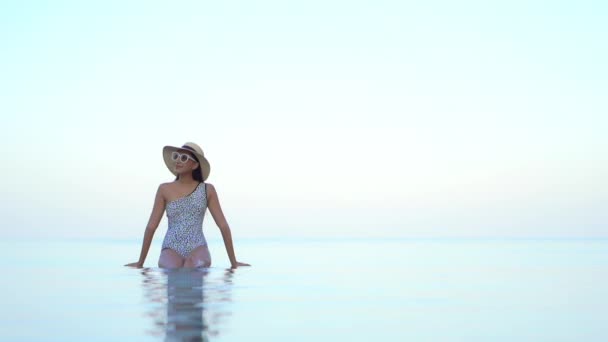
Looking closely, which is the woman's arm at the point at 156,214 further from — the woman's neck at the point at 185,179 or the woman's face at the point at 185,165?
the woman's face at the point at 185,165

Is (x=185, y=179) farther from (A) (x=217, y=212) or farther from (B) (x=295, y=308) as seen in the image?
(B) (x=295, y=308)

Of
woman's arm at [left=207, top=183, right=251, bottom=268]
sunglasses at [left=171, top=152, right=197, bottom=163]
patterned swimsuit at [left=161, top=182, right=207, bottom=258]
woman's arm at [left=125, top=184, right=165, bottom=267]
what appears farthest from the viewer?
woman's arm at [left=207, top=183, right=251, bottom=268]

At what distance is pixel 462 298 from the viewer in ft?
31.6

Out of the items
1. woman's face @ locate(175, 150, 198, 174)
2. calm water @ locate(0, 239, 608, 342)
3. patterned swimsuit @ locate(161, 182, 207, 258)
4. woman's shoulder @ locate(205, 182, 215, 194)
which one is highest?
woman's face @ locate(175, 150, 198, 174)

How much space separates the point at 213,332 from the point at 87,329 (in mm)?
1184

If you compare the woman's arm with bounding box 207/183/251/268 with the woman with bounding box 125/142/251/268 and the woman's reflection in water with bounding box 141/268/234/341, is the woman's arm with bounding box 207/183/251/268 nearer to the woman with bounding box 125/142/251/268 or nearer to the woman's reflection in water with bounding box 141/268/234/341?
the woman with bounding box 125/142/251/268

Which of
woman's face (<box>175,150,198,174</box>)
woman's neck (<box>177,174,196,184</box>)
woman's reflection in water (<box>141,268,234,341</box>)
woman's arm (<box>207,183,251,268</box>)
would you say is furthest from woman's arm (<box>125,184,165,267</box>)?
woman's arm (<box>207,183,251,268</box>)

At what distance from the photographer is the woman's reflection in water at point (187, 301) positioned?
5949mm

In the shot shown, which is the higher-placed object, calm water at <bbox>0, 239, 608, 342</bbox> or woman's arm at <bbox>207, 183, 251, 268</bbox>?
woman's arm at <bbox>207, 183, 251, 268</bbox>

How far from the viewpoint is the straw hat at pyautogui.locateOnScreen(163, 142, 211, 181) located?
12.1 m

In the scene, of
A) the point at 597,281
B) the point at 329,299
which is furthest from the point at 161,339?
the point at 597,281

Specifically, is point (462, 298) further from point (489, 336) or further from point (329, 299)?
point (489, 336)

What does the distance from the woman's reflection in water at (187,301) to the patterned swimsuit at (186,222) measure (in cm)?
37

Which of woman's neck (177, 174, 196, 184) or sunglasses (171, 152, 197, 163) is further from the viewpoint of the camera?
woman's neck (177, 174, 196, 184)
